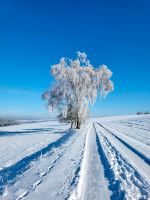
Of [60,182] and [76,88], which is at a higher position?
[76,88]

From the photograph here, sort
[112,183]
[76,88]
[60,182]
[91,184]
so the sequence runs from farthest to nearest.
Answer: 1. [76,88]
2. [60,182]
3. [112,183]
4. [91,184]

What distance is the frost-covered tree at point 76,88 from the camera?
118 feet

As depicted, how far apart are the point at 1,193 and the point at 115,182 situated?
3.61 meters

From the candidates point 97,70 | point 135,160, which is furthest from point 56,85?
point 135,160

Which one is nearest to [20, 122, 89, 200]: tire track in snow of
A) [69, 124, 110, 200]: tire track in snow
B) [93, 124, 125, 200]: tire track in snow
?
[69, 124, 110, 200]: tire track in snow

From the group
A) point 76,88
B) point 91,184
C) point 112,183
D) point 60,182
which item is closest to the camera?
point 91,184

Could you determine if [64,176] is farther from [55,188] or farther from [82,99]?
[82,99]

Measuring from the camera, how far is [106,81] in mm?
37875

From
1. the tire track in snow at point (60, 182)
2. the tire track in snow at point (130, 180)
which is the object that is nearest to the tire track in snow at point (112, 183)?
the tire track in snow at point (130, 180)

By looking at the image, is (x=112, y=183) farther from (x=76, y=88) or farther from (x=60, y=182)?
(x=76, y=88)

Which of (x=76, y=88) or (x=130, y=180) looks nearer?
(x=130, y=180)

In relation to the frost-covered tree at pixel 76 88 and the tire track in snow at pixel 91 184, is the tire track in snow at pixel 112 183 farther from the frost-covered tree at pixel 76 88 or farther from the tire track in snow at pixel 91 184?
the frost-covered tree at pixel 76 88

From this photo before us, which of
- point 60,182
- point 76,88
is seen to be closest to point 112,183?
point 60,182

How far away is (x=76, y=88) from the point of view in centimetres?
3619
